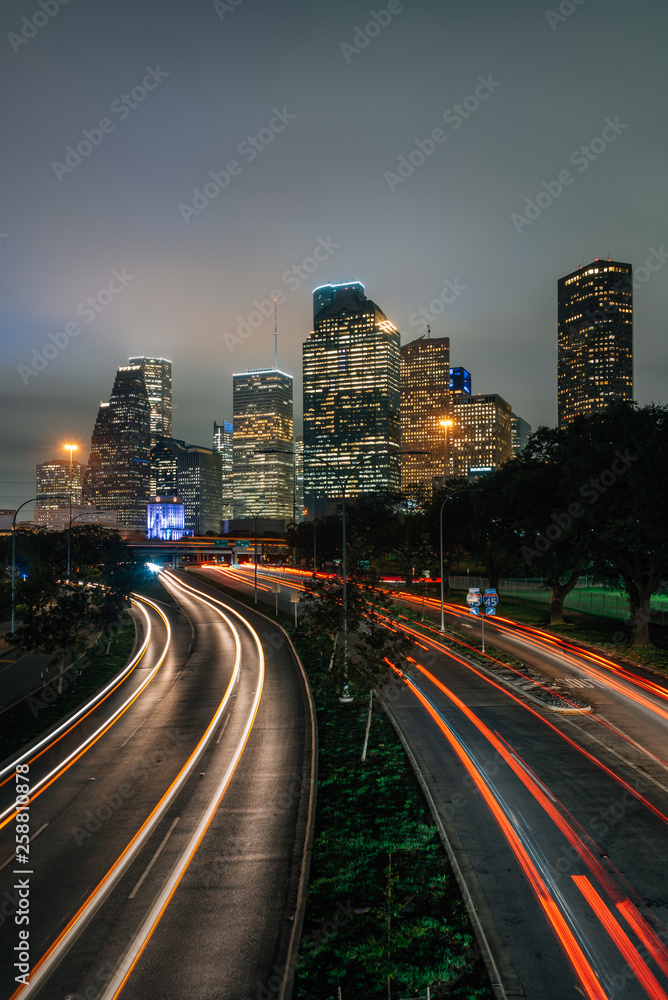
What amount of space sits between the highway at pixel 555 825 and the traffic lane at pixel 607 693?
123 mm

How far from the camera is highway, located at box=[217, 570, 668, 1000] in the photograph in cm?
1014

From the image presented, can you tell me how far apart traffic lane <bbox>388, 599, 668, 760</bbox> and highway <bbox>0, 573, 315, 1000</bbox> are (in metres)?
11.8

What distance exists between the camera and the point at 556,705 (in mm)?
24984

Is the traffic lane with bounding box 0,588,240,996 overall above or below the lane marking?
below

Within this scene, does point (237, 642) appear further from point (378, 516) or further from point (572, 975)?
point (378, 516)

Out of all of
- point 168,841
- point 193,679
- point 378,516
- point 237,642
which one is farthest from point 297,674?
point 378,516

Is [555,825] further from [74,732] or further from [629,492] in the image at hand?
[629,492]

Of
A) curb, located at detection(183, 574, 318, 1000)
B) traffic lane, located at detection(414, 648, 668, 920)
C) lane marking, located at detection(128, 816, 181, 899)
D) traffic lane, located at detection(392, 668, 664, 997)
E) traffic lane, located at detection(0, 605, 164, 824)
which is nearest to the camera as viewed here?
curb, located at detection(183, 574, 318, 1000)

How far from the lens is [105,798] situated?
1670cm

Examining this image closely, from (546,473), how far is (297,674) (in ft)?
86.7

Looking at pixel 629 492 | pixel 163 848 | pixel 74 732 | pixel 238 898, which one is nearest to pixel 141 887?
pixel 163 848
